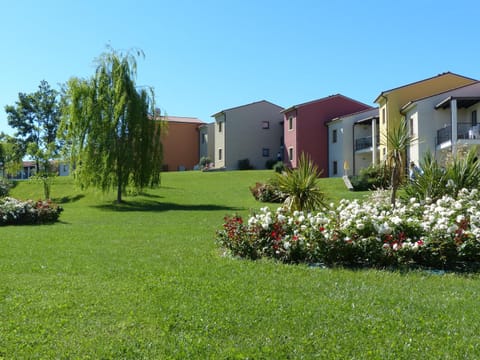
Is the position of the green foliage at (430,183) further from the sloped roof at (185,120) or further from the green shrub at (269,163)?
the sloped roof at (185,120)

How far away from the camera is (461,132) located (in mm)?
28344

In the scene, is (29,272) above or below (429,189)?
below

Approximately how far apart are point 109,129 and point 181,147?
30.0 metres

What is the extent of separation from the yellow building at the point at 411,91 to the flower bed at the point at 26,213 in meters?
22.5

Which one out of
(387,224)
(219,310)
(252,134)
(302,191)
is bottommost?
(219,310)

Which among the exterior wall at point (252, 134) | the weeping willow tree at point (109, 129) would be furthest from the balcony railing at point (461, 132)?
the exterior wall at point (252, 134)

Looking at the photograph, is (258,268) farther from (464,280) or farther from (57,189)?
(57,189)

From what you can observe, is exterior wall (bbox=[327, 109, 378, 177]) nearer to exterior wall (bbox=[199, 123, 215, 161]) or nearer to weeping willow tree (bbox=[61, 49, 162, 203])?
exterior wall (bbox=[199, 123, 215, 161])

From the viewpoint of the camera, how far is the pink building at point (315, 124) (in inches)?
1626

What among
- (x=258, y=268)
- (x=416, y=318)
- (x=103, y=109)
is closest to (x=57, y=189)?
(x=103, y=109)

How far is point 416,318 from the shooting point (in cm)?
461

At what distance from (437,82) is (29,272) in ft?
104

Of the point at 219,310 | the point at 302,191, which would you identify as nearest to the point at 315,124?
the point at 302,191

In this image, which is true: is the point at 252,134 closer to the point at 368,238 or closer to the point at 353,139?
the point at 353,139
